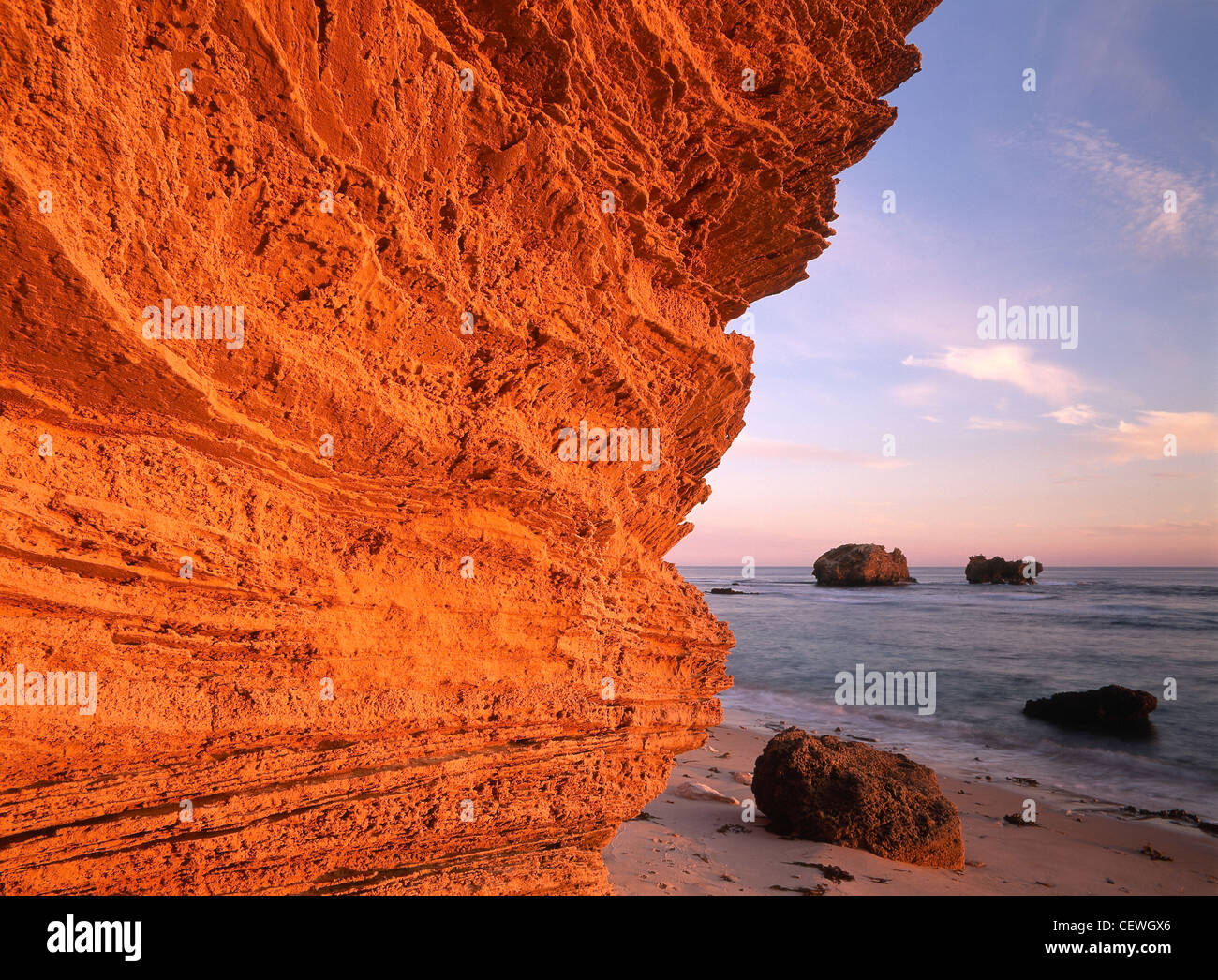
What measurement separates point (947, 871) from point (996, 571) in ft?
256

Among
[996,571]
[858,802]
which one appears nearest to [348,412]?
[858,802]

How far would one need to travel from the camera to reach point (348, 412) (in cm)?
341

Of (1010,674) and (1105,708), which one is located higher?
(1105,708)

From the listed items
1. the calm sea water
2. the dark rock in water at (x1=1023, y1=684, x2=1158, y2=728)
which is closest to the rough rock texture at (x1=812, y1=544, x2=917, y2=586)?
the calm sea water

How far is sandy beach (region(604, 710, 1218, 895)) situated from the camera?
6.63 metres

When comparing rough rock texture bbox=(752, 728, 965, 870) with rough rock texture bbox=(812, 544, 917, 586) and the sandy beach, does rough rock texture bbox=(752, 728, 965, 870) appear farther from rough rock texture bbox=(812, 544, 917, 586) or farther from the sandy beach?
rough rock texture bbox=(812, 544, 917, 586)

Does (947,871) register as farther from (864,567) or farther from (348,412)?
(864,567)

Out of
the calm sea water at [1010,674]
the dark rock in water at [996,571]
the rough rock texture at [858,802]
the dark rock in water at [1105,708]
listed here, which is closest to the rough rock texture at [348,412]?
the rough rock texture at [858,802]

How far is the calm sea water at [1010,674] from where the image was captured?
13867 millimetres

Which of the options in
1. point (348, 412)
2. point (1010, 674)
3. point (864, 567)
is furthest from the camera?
point (864, 567)

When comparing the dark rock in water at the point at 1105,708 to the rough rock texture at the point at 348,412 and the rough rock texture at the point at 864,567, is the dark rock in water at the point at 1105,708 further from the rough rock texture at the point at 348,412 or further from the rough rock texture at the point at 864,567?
the rough rock texture at the point at 864,567

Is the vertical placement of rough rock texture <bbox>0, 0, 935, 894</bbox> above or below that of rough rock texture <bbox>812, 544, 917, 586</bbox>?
above

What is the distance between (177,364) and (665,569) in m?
4.22

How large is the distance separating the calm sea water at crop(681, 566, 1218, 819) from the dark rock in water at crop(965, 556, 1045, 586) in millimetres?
21127
